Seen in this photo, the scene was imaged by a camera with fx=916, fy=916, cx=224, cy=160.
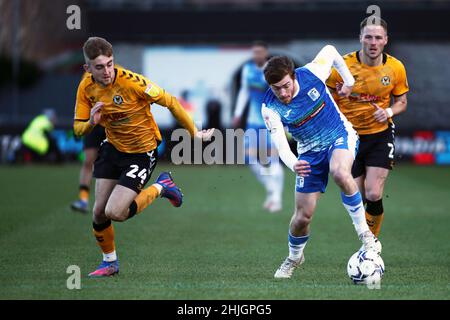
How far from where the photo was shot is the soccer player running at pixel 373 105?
32.2 ft

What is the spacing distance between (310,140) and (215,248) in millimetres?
2709

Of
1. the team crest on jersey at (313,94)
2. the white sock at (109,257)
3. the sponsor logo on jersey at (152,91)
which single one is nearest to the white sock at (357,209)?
the team crest on jersey at (313,94)

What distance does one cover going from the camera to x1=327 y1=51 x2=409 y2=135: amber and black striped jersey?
986 centimetres

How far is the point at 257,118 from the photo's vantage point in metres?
16.0

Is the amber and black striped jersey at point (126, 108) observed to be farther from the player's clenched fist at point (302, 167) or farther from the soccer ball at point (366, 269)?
the soccer ball at point (366, 269)

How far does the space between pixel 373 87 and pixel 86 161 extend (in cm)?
635

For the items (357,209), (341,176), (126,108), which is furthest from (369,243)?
(126,108)

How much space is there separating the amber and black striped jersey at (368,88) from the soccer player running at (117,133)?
1776mm

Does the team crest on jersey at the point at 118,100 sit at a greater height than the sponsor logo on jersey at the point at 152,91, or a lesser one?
lesser

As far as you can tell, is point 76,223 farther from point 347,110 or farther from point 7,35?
point 7,35

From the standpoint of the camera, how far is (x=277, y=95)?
27.7 ft

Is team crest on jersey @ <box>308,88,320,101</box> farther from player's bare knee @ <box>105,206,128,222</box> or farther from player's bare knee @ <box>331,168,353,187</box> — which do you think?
player's bare knee @ <box>105,206,128,222</box>

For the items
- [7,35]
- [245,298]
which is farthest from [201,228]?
[7,35]

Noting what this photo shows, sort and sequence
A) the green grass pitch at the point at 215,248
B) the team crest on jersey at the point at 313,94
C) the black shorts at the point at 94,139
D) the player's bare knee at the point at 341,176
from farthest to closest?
the black shorts at the point at 94,139, the team crest on jersey at the point at 313,94, the player's bare knee at the point at 341,176, the green grass pitch at the point at 215,248
